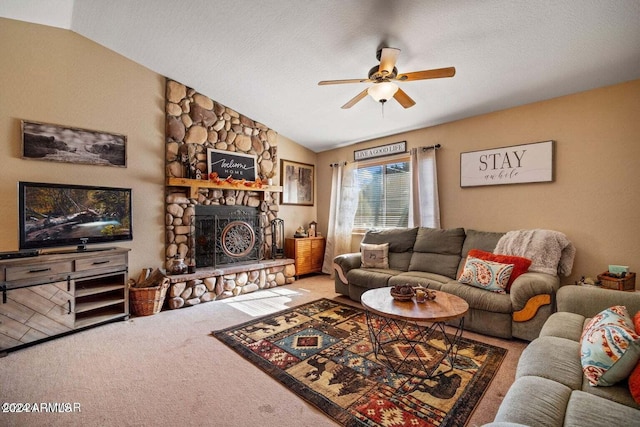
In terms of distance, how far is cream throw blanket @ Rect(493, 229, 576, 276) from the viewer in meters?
2.90

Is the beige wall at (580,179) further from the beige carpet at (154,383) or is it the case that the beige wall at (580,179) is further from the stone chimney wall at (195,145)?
the stone chimney wall at (195,145)

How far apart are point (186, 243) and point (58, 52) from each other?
2592 mm

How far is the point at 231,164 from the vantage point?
443 centimetres

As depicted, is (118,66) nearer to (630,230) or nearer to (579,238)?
(579,238)

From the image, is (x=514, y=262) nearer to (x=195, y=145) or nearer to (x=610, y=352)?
(x=610, y=352)

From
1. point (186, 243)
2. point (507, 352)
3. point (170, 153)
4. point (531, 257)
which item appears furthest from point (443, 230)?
point (170, 153)

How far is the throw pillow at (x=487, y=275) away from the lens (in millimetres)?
2797

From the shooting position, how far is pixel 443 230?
379 centimetres

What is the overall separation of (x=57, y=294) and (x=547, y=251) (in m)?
4.96

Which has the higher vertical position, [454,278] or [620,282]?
[620,282]

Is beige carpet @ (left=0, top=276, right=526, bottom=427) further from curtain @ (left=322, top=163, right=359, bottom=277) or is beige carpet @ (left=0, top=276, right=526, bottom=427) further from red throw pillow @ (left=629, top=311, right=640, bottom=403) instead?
curtain @ (left=322, top=163, right=359, bottom=277)

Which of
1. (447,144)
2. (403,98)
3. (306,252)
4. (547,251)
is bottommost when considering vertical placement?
(306,252)

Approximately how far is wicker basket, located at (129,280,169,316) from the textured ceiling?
280 cm

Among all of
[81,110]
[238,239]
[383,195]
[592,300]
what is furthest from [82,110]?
[592,300]
